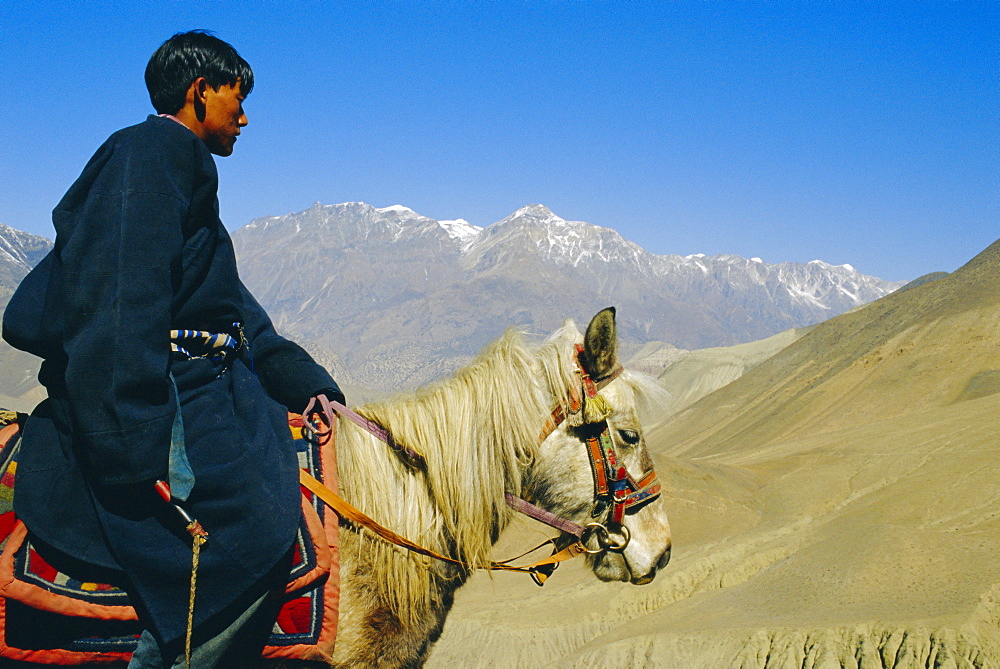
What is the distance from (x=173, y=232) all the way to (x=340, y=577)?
1.49 metres

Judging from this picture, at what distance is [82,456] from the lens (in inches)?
85.0

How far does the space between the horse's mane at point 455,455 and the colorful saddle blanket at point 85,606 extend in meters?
0.33

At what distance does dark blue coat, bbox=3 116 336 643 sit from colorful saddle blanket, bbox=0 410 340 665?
0.39 ft

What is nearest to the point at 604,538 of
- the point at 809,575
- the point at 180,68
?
the point at 180,68

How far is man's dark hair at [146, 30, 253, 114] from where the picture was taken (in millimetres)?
2334

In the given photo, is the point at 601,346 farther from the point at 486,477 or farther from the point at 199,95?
the point at 199,95

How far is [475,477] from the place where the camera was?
2.99m

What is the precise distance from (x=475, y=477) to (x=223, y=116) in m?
1.82

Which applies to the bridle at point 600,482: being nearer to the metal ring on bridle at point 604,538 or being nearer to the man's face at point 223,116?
the metal ring on bridle at point 604,538

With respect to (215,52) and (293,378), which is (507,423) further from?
(215,52)

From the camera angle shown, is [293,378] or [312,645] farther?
[293,378]

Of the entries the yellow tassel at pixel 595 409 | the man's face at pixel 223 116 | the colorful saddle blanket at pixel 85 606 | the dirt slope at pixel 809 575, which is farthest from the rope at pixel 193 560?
the dirt slope at pixel 809 575

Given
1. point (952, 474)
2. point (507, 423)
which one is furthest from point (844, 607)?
point (507, 423)

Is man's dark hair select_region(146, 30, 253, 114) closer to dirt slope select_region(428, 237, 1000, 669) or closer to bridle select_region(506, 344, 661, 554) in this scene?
bridle select_region(506, 344, 661, 554)
